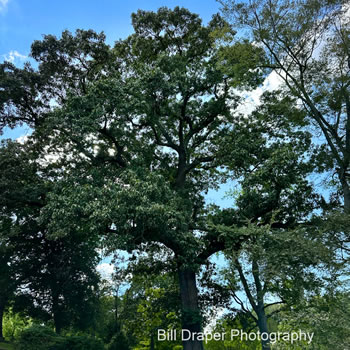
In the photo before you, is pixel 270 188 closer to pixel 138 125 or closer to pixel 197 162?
pixel 197 162

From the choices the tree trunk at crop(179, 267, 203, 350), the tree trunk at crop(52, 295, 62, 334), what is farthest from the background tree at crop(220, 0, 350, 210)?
the tree trunk at crop(52, 295, 62, 334)

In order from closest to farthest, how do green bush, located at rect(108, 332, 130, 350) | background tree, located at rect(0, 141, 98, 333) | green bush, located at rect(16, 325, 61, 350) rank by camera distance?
1. green bush, located at rect(16, 325, 61, 350)
2. green bush, located at rect(108, 332, 130, 350)
3. background tree, located at rect(0, 141, 98, 333)

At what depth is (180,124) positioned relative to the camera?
58.3 ft

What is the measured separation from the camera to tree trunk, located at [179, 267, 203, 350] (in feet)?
48.0

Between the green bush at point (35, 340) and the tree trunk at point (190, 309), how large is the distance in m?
6.05

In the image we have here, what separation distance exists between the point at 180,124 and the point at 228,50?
4.61m

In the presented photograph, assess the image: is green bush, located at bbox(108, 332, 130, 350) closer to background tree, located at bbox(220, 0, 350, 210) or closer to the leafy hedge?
the leafy hedge

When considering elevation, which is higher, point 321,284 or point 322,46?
point 322,46

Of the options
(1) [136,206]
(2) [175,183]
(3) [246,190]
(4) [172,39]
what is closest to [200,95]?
(4) [172,39]

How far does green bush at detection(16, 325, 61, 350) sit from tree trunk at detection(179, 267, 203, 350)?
6045mm

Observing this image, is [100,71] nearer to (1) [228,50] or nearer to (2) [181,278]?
(1) [228,50]

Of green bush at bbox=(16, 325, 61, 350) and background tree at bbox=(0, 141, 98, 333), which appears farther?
background tree at bbox=(0, 141, 98, 333)

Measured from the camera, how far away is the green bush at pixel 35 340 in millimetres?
15273

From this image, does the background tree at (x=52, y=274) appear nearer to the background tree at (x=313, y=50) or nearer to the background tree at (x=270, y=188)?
the background tree at (x=270, y=188)
